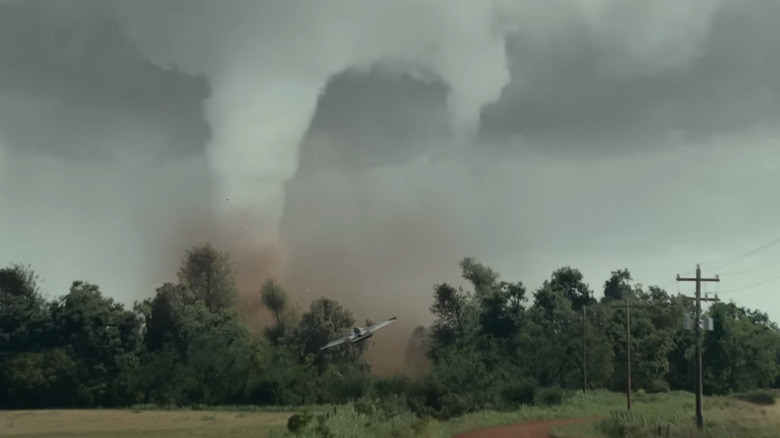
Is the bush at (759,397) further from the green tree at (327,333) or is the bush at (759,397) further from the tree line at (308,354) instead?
the green tree at (327,333)

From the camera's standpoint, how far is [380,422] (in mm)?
61625

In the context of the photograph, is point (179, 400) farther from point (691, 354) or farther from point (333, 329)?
point (691, 354)

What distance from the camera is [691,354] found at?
133625mm

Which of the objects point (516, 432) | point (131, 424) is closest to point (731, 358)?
point (516, 432)

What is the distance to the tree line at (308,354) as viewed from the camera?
367ft

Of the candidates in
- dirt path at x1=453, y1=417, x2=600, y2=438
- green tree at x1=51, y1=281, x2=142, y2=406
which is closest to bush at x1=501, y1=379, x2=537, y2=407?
dirt path at x1=453, y1=417, x2=600, y2=438

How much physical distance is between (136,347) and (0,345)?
18503 mm

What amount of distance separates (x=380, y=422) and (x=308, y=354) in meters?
68.4

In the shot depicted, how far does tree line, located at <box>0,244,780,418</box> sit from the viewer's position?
111812 millimetres

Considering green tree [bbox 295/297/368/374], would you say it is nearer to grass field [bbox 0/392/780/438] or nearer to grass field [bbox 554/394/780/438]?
grass field [bbox 0/392/780/438]

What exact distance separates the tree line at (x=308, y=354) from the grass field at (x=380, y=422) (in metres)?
8.86

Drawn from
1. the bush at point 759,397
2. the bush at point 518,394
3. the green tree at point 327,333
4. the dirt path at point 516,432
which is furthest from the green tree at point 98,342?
the bush at point 759,397

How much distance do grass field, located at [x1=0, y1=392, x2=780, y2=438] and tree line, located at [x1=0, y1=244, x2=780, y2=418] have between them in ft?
29.1

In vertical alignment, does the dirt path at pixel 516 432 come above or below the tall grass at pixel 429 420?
below
